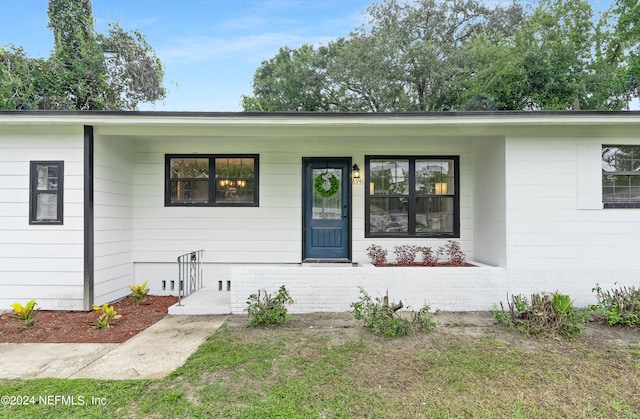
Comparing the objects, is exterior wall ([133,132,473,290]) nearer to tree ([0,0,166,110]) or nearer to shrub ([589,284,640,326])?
shrub ([589,284,640,326])

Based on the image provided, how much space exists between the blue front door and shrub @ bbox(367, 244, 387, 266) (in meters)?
0.41

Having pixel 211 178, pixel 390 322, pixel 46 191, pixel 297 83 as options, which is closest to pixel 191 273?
pixel 211 178

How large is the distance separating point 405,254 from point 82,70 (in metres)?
14.6

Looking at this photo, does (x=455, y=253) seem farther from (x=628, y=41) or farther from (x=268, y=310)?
(x=628, y=41)

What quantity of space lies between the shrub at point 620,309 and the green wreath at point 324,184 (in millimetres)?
3913

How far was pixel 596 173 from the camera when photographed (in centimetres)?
480

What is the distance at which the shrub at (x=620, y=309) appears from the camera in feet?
13.1

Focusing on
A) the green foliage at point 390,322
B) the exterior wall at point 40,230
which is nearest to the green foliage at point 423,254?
the green foliage at point 390,322

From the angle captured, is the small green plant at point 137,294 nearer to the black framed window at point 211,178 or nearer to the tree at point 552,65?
the black framed window at point 211,178

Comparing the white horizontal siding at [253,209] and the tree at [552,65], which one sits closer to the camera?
the white horizontal siding at [253,209]

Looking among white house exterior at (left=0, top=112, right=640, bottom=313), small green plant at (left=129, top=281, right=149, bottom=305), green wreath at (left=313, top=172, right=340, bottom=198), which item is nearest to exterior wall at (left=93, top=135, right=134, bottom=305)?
white house exterior at (left=0, top=112, right=640, bottom=313)

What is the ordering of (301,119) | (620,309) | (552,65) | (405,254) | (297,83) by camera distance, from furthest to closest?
(297,83) → (552,65) → (405,254) → (301,119) → (620,309)

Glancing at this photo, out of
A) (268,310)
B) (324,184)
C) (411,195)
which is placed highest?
(324,184)

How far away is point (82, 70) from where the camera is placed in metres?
13.2
